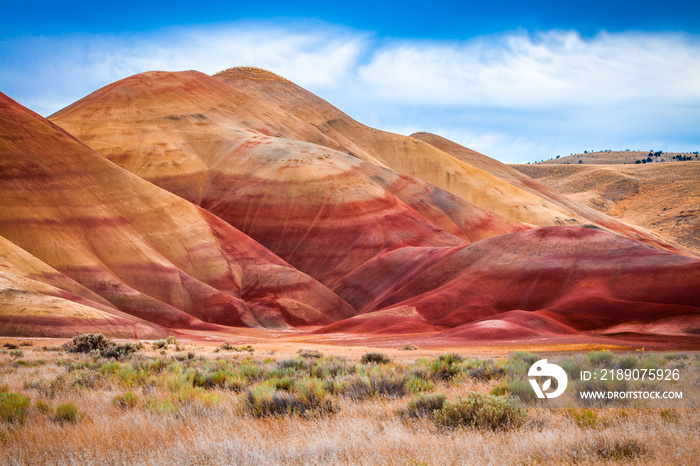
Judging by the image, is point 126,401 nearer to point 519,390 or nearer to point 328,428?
point 328,428

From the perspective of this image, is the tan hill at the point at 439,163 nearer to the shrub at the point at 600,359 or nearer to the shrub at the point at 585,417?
the shrub at the point at 600,359

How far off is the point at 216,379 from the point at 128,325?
1229 inches

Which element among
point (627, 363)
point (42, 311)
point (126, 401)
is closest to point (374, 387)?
point (126, 401)

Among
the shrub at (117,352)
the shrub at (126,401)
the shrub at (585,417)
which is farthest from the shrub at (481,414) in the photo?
the shrub at (117,352)

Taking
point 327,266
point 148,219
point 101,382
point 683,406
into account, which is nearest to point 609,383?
point 683,406

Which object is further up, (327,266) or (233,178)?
(233,178)

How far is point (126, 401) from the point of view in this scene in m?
11.0

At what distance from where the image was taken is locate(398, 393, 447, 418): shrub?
9.55 metres

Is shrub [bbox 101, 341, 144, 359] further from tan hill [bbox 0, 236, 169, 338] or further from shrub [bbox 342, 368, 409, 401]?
tan hill [bbox 0, 236, 169, 338]

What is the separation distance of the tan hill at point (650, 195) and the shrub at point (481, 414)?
126 meters

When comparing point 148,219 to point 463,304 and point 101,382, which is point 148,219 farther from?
point 101,382

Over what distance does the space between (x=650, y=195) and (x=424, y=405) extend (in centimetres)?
17381

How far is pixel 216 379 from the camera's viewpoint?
14.0 metres

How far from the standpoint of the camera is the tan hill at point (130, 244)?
56094 millimetres
